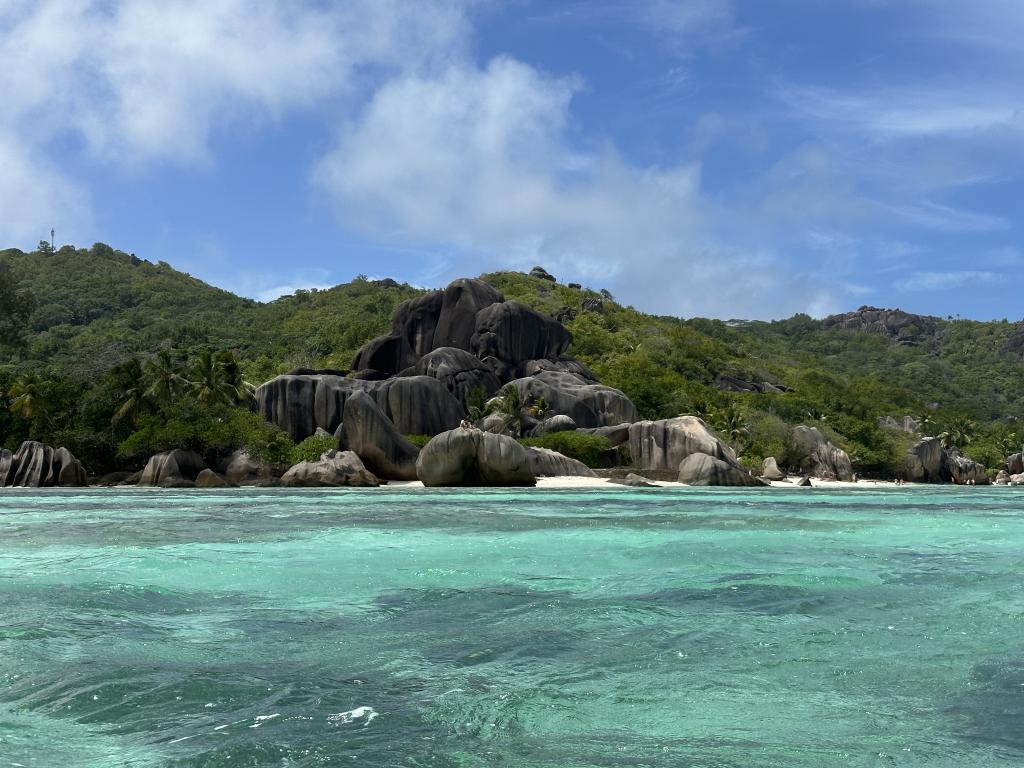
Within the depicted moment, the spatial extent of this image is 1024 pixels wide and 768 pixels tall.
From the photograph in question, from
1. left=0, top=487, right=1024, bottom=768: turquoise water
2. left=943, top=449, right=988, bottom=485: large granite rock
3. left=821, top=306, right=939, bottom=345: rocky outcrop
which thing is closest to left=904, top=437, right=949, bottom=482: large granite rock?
left=943, top=449, right=988, bottom=485: large granite rock

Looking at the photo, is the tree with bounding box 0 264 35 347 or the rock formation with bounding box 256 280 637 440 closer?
the tree with bounding box 0 264 35 347

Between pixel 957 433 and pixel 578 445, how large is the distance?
2119 inches

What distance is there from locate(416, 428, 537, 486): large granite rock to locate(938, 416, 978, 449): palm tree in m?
58.3

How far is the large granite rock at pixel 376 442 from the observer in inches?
1591

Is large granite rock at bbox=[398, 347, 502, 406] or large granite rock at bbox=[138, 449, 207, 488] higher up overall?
large granite rock at bbox=[398, 347, 502, 406]

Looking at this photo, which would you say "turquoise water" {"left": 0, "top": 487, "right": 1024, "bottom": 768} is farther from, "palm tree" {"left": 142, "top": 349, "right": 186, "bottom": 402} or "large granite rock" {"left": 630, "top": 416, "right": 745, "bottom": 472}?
"palm tree" {"left": 142, "top": 349, "right": 186, "bottom": 402}

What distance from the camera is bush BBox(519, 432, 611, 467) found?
46906mm

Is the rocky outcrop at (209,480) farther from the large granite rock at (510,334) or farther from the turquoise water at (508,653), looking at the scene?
the large granite rock at (510,334)

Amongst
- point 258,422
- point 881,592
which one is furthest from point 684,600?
point 258,422

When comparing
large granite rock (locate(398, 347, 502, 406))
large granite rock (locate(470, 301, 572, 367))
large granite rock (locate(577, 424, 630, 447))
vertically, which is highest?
large granite rock (locate(470, 301, 572, 367))

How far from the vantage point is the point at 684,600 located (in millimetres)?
10023

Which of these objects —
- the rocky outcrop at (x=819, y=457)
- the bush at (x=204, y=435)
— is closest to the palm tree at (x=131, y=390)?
the bush at (x=204, y=435)

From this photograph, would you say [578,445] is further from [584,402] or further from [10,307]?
[10,307]

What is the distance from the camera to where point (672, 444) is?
45062 millimetres
